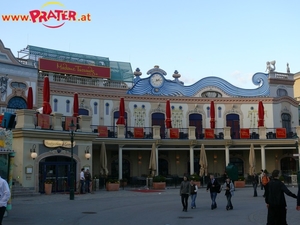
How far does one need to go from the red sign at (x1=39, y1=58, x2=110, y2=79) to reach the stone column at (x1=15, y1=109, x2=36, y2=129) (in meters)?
10.7

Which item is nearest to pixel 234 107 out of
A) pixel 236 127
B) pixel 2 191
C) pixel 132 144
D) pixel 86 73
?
pixel 236 127

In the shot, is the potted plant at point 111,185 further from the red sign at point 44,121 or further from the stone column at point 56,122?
the red sign at point 44,121

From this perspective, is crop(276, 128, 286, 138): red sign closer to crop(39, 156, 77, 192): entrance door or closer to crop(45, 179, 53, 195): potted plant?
crop(39, 156, 77, 192): entrance door

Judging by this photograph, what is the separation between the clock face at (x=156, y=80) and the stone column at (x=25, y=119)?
16.0 m

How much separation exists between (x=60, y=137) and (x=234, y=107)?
19.0 meters

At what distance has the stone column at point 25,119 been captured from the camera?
82.0 ft

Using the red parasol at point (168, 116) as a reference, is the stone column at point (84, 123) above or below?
below

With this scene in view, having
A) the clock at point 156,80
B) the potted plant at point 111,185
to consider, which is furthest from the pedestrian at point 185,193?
the clock at point 156,80

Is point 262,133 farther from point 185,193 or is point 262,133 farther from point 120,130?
point 185,193

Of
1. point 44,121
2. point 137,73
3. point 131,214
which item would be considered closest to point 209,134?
point 137,73

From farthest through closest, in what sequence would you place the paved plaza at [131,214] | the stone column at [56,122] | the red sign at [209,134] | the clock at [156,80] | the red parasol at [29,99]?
1. the clock at [156,80]
2. the red sign at [209,134]
3. the red parasol at [29,99]
4. the stone column at [56,122]
5. the paved plaza at [131,214]

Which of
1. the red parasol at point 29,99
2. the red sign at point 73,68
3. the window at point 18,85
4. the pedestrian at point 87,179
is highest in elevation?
the red sign at point 73,68

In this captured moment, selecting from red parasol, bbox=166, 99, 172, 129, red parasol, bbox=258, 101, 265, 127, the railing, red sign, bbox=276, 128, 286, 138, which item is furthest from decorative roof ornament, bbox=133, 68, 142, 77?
red sign, bbox=276, 128, 286, 138

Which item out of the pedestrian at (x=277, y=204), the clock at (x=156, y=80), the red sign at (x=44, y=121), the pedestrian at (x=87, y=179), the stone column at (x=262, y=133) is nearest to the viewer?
the pedestrian at (x=277, y=204)
